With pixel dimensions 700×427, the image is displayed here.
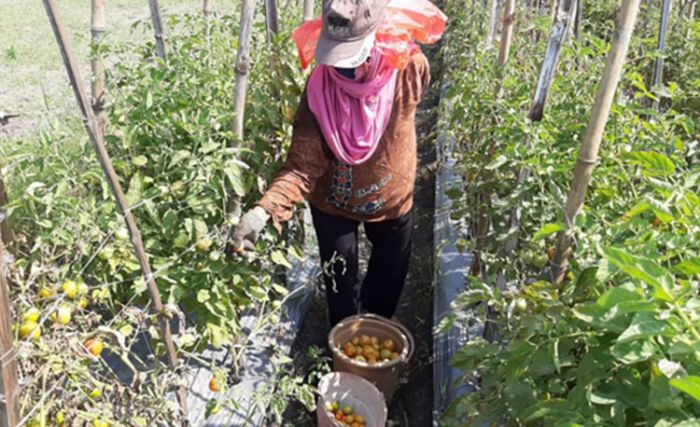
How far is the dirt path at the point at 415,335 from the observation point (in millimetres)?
2398

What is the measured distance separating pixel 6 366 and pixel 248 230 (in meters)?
0.92

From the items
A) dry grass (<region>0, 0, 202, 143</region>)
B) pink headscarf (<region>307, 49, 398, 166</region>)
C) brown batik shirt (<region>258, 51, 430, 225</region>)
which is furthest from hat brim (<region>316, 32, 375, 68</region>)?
dry grass (<region>0, 0, 202, 143</region>)

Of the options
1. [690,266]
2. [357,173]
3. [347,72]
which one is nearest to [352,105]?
[347,72]

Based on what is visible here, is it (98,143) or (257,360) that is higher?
(98,143)

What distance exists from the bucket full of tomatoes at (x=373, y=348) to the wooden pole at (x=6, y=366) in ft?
4.36

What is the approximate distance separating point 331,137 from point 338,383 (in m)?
0.84

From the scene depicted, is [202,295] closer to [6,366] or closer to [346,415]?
[346,415]

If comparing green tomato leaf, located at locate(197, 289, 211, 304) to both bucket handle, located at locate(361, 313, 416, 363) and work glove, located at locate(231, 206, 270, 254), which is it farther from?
bucket handle, located at locate(361, 313, 416, 363)

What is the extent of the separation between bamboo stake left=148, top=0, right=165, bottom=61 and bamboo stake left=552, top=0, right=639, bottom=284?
4.80 feet

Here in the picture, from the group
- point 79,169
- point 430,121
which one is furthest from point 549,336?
point 430,121

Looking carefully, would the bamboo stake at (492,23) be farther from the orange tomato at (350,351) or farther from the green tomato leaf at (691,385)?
the green tomato leaf at (691,385)

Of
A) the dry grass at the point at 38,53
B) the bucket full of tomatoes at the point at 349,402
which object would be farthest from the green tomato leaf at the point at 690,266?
the dry grass at the point at 38,53

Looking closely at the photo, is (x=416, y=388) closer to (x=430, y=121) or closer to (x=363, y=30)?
(x=363, y=30)

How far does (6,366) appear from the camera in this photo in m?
0.99
